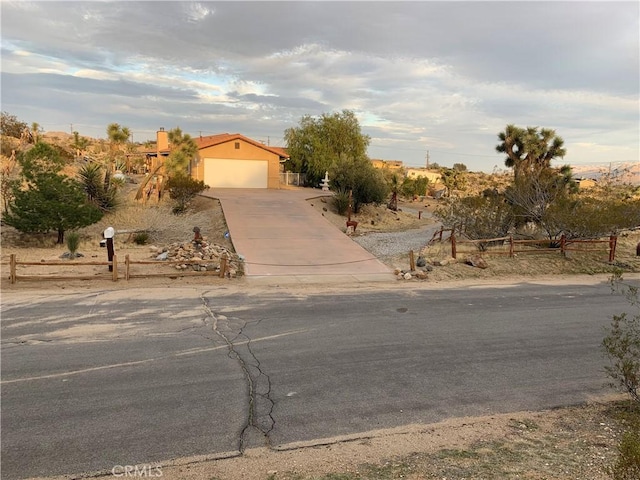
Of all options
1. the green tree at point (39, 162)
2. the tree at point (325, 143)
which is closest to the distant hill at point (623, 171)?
the tree at point (325, 143)

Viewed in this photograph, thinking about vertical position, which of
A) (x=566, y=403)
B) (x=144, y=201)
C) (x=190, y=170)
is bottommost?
(x=566, y=403)

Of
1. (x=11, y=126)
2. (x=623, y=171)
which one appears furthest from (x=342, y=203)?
(x=11, y=126)

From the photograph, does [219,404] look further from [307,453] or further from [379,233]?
[379,233]

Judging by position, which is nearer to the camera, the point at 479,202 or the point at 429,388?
the point at 429,388

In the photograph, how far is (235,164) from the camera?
3828 centimetres

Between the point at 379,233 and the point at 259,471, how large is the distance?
20.6 metres

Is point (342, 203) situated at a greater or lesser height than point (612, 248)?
greater

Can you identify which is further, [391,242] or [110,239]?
[391,242]

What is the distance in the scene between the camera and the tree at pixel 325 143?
4281cm

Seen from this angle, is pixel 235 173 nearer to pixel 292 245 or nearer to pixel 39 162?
pixel 39 162

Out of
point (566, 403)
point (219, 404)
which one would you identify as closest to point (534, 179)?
point (566, 403)

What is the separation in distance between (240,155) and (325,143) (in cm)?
889

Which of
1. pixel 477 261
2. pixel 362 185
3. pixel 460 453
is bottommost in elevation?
pixel 460 453

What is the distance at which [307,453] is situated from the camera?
5109mm
